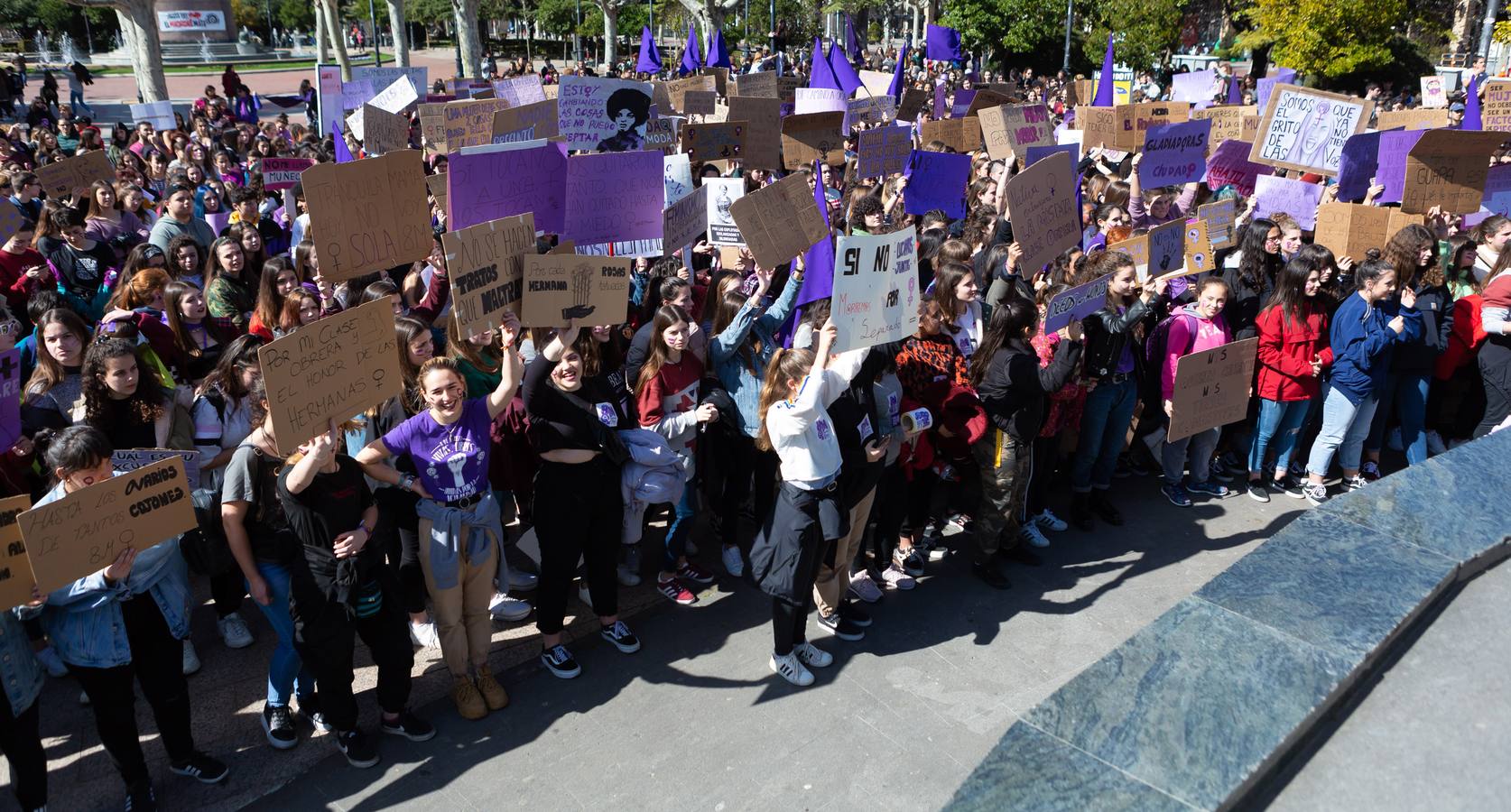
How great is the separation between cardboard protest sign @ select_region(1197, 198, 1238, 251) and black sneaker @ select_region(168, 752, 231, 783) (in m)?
7.18

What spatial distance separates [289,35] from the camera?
2800 inches

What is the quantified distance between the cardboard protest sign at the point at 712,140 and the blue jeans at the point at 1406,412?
20.9 ft

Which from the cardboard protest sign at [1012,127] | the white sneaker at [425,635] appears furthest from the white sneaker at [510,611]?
the cardboard protest sign at [1012,127]

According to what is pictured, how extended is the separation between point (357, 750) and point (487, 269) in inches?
85.3

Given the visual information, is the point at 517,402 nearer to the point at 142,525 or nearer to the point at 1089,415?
the point at 142,525

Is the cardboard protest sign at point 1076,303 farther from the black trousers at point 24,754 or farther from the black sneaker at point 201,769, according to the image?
the black trousers at point 24,754

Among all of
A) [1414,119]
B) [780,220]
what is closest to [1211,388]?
[780,220]

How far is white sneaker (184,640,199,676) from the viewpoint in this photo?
16.5ft

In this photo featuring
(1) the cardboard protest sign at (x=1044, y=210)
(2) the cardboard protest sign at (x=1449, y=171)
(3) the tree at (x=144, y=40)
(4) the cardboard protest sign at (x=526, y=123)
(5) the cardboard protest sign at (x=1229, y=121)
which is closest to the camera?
(1) the cardboard protest sign at (x=1044, y=210)

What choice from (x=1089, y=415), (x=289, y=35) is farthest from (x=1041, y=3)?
(x=289, y=35)

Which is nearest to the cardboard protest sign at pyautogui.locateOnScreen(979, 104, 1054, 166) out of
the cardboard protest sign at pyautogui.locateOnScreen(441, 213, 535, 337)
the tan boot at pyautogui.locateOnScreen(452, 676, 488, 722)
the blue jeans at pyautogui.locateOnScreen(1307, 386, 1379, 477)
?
the blue jeans at pyautogui.locateOnScreen(1307, 386, 1379, 477)

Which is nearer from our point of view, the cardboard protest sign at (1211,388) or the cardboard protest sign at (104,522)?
the cardboard protest sign at (104,522)

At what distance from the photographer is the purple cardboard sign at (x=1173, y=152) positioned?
9586 millimetres

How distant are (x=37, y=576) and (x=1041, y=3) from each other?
41.0 metres
